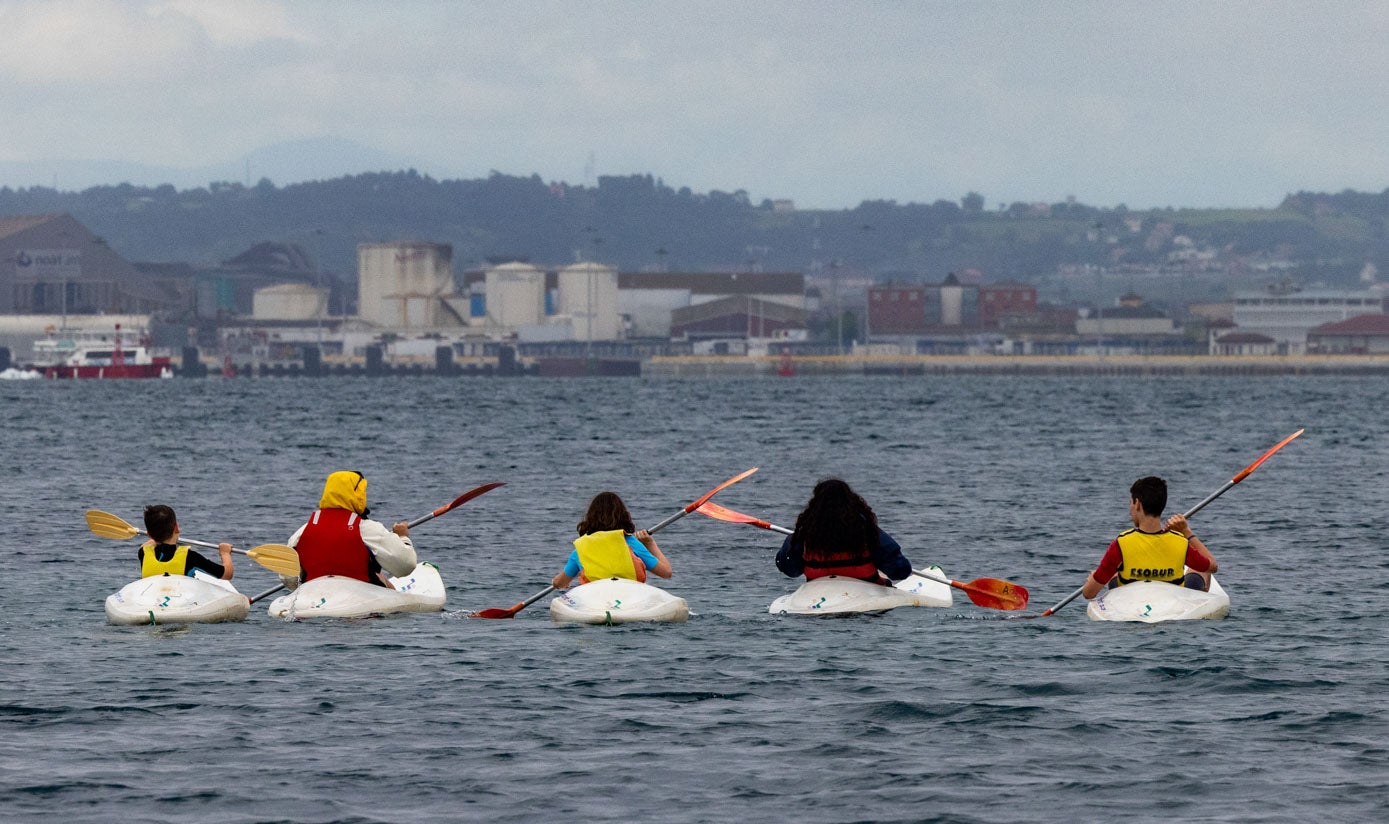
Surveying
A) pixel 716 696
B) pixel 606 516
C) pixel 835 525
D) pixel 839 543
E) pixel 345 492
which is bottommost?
pixel 716 696

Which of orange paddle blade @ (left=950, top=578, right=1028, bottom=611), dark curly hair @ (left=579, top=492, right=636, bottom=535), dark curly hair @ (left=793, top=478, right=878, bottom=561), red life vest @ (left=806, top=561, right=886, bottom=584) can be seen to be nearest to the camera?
dark curly hair @ (left=793, top=478, right=878, bottom=561)

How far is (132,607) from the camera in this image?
2277 centimetres

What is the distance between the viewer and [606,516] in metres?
22.3

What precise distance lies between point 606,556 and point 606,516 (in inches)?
21.2

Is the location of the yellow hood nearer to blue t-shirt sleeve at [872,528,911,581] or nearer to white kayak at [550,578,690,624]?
Result: white kayak at [550,578,690,624]

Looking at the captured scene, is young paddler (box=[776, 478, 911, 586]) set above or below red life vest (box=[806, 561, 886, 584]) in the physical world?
above

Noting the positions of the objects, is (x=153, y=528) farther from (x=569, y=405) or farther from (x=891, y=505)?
(x=569, y=405)

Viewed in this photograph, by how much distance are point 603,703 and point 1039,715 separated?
391 centimetres

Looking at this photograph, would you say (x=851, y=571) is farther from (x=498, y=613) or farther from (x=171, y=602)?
(x=171, y=602)

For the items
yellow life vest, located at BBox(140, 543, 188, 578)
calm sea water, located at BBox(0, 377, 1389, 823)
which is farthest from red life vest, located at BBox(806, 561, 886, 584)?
yellow life vest, located at BBox(140, 543, 188, 578)

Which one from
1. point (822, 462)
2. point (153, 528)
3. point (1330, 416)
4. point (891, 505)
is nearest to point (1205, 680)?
point (153, 528)

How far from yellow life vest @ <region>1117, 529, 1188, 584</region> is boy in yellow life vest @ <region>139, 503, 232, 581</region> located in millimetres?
9583

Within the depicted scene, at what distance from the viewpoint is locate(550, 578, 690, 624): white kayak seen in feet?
74.6

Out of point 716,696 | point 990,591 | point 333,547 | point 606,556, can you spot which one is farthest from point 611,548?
point 990,591
